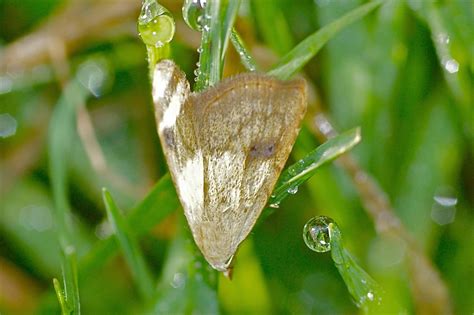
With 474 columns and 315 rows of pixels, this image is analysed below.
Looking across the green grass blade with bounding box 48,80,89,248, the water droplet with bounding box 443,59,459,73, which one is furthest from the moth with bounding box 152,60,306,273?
the water droplet with bounding box 443,59,459,73

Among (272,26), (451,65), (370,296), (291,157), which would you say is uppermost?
(272,26)

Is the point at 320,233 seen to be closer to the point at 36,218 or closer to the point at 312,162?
the point at 312,162

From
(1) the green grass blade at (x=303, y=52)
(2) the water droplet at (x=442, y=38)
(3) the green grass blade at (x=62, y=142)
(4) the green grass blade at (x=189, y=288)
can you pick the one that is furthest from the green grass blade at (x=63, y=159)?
(2) the water droplet at (x=442, y=38)

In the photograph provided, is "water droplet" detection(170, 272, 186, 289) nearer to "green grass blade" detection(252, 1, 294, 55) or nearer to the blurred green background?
the blurred green background

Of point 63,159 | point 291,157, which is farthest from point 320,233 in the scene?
point 63,159

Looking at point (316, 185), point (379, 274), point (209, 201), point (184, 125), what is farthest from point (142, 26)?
point (379, 274)

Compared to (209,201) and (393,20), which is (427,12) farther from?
(209,201)
